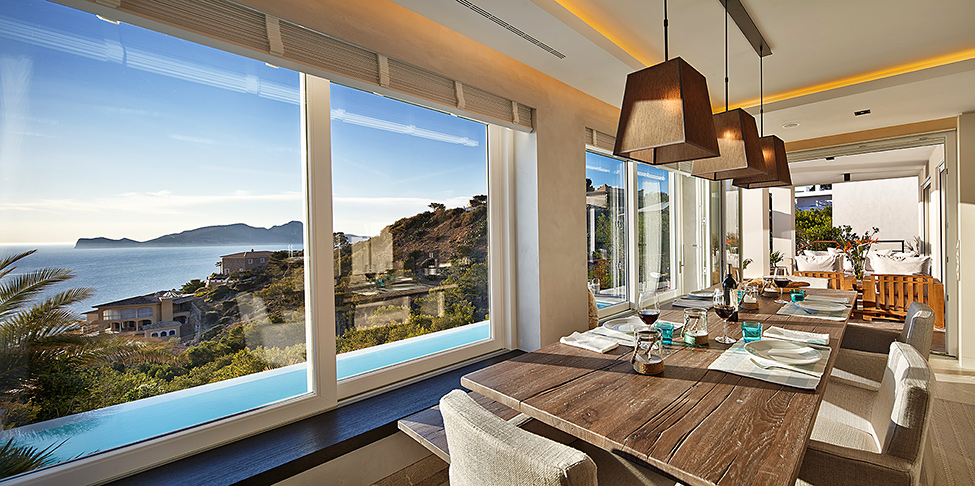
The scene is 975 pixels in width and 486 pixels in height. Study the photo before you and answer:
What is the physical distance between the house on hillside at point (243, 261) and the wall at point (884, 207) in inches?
573

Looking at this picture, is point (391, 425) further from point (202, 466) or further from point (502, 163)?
point (502, 163)

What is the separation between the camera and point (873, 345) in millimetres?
2605

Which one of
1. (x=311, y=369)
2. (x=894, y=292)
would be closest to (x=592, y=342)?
(x=311, y=369)

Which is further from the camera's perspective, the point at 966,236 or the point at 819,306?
the point at 966,236

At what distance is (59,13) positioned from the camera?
1387 millimetres

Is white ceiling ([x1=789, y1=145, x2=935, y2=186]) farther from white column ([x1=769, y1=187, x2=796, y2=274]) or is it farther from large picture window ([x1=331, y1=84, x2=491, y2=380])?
large picture window ([x1=331, y1=84, x2=491, y2=380])

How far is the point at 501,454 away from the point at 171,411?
1.37m

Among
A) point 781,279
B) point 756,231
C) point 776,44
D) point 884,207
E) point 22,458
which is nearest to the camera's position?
point 22,458

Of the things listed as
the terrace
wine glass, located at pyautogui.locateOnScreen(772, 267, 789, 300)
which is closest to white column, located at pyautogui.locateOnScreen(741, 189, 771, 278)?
the terrace

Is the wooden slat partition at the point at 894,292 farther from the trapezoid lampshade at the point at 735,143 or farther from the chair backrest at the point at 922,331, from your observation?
the trapezoid lampshade at the point at 735,143

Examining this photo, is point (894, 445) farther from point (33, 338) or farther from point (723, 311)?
point (33, 338)

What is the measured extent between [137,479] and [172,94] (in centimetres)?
134

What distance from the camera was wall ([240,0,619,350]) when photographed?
2.09 metres

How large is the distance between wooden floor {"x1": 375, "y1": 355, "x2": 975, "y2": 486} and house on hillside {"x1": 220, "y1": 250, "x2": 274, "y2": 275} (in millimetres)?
1073
